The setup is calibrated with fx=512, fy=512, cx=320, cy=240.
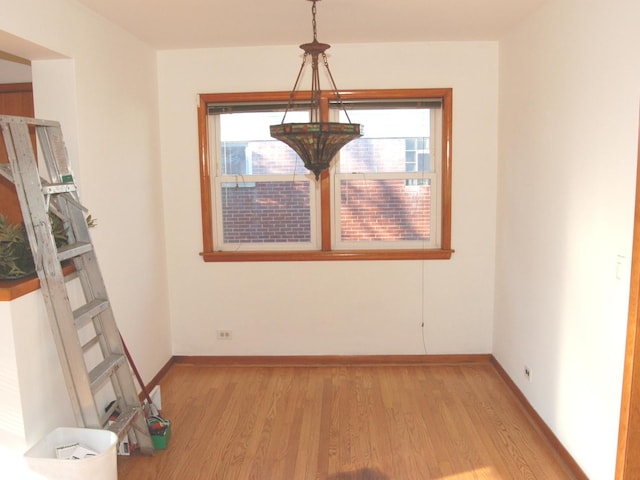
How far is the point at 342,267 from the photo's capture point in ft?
13.6

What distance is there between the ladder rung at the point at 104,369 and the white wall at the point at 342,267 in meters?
1.54

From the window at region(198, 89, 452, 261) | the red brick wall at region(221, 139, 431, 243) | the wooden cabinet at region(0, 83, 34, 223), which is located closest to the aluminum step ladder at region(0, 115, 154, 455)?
the wooden cabinet at region(0, 83, 34, 223)

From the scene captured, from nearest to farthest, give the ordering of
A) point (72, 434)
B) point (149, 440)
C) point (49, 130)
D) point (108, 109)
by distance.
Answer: point (72, 434) → point (49, 130) → point (149, 440) → point (108, 109)

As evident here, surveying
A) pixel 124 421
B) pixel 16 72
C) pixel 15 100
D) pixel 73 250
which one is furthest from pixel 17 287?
pixel 16 72

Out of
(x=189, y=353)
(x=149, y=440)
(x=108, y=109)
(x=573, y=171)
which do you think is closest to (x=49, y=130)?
(x=108, y=109)

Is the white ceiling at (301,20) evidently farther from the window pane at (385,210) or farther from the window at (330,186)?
the window pane at (385,210)

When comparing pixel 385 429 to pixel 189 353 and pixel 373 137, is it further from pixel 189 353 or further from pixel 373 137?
pixel 373 137

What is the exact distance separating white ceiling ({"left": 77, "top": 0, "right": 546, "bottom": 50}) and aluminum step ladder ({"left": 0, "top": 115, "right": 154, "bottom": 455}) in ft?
3.42

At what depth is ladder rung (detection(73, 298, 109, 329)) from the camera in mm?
2442

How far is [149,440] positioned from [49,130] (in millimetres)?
1761

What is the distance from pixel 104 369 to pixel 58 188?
36.2 inches

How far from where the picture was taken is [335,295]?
420 centimetres

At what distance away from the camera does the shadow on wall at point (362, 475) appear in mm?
2713

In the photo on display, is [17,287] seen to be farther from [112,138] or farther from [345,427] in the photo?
[345,427]
